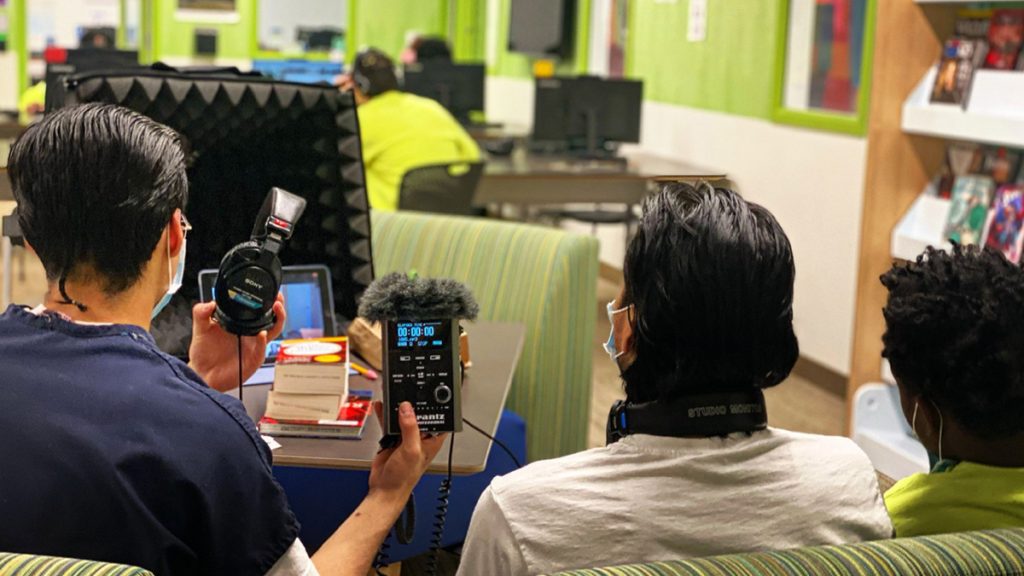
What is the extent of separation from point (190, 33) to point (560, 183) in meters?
5.43

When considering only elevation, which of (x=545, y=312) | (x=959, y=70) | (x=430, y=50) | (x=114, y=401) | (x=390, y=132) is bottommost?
(x=545, y=312)

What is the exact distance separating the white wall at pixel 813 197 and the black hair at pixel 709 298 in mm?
3461

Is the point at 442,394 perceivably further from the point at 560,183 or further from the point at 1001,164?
the point at 560,183

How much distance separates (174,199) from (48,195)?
0.13 meters

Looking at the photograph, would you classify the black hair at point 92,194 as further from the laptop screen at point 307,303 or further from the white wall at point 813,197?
the white wall at point 813,197

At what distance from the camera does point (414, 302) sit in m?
1.61

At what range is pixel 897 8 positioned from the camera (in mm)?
3789

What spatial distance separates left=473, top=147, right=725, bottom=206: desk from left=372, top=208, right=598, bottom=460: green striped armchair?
7.38 feet

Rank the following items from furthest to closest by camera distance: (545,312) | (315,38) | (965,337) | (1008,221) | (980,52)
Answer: (315,38)
(980,52)
(1008,221)
(545,312)
(965,337)

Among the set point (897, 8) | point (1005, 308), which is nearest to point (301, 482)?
point (1005, 308)

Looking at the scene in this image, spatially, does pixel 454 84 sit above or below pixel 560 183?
above

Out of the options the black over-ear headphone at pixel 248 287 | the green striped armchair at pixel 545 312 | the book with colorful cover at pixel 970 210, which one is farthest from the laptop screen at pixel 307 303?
the book with colorful cover at pixel 970 210

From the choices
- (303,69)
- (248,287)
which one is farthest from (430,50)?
(248,287)

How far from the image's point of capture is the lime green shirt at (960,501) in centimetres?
144
